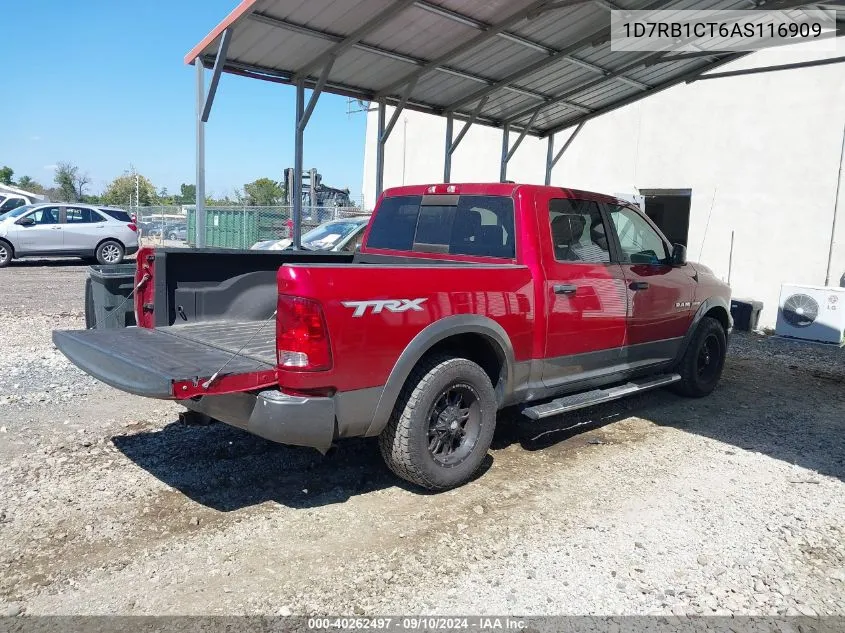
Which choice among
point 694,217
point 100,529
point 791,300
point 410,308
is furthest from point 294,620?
point 694,217

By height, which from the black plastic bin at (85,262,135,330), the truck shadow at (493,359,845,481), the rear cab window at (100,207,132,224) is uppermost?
the rear cab window at (100,207,132,224)

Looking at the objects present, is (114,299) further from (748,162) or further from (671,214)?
(671,214)

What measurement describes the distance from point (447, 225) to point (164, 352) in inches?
93.0

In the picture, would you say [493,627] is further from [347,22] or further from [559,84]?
[559,84]

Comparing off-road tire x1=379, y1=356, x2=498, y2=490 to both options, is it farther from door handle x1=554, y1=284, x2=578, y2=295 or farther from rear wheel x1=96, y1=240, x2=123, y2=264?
rear wheel x1=96, y1=240, x2=123, y2=264

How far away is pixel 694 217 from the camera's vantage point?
44.4 feet

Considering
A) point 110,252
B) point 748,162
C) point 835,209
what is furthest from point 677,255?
point 110,252

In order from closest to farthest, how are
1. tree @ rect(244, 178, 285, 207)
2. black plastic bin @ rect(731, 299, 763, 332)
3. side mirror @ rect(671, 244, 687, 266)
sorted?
side mirror @ rect(671, 244, 687, 266), black plastic bin @ rect(731, 299, 763, 332), tree @ rect(244, 178, 285, 207)

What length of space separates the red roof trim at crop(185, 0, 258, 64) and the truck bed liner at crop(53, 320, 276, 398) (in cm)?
362

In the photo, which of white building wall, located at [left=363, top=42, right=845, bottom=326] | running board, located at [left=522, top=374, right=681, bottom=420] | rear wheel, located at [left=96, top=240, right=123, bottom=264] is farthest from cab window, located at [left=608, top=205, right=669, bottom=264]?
rear wheel, located at [left=96, top=240, right=123, bottom=264]

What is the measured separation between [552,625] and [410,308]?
5.81 feet

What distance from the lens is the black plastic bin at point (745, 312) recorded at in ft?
37.6

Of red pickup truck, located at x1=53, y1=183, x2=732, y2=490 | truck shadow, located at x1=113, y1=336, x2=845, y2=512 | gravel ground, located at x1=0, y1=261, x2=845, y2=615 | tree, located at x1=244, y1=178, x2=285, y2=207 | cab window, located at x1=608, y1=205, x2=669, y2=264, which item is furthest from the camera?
tree, located at x1=244, y1=178, x2=285, y2=207

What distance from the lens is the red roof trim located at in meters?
6.70
